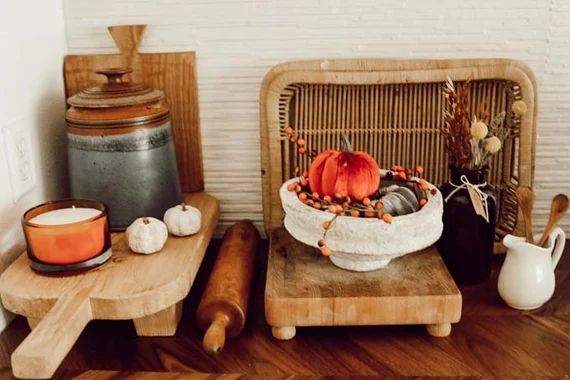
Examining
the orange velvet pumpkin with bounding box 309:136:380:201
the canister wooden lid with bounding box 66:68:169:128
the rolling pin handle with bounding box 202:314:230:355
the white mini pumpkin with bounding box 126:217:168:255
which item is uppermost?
the canister wooden lid with bounding box 66:68:169:128

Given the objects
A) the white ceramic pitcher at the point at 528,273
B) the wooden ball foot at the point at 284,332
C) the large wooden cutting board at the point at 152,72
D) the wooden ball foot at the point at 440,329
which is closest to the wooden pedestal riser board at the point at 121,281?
the large wooden cutting board at the point at 152,72

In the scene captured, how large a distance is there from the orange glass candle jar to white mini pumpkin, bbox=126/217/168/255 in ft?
0.12

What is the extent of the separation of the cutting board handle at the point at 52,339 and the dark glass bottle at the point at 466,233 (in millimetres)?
494

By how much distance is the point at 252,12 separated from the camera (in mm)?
1017

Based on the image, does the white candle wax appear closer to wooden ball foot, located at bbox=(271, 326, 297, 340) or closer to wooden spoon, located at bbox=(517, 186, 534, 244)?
wooden ball foot, located at bbox=(271, 326, 297, 340)

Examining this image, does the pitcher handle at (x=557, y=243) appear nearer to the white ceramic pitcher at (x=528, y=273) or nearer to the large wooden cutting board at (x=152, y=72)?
the white ceramic pitcher at (x=528, y=273)

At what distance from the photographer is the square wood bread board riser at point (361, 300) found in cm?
79

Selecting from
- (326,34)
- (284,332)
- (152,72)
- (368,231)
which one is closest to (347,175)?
(368,231)

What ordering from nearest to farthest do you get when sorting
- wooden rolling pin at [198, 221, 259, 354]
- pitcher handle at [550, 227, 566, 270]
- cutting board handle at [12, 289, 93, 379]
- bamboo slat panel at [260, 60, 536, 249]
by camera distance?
cutting board handle at [12, 289, 93, 379] < wooden rolling pin at [198, 221, 259, 354] < pitcher handle at [550, 227, 566, 270] < bamboo slat panel at [260, 60, 536, 249]

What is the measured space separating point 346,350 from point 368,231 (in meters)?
0.15

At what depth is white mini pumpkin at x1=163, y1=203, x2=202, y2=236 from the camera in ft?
2.98

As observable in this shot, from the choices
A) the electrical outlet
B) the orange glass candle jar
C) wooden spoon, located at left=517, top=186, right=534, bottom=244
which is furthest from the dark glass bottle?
the electrical outlet

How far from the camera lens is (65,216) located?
83cm

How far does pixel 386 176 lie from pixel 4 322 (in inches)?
21.7
